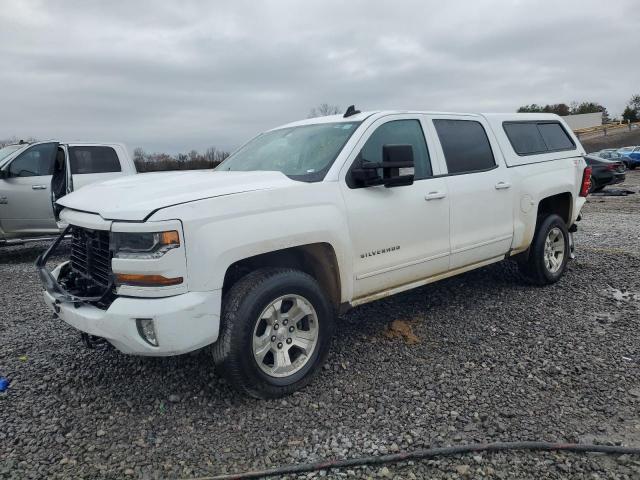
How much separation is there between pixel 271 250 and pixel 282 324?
0.52m

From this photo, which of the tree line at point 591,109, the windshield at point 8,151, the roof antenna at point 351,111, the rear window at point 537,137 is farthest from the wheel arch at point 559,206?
the tree line at point 591,109

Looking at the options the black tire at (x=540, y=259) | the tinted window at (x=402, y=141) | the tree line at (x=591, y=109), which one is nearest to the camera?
the tinted window at (x=402, y=141)

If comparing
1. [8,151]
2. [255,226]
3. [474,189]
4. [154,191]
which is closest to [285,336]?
[255,226]

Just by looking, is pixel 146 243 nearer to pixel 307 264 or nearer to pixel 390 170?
pixel 307 264

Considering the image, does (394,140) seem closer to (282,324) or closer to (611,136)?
(282,324)

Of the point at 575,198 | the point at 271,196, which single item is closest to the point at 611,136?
the point at 575,198

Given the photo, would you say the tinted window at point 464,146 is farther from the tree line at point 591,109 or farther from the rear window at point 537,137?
the tree line at point 591,109

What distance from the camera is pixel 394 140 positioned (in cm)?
407

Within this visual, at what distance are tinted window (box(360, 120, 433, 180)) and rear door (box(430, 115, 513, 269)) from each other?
193 millimetres

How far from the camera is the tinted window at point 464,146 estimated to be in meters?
4.44

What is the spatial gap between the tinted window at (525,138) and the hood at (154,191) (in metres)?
2.86

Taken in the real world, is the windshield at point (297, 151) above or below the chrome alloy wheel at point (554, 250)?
above

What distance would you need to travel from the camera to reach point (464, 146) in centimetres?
461

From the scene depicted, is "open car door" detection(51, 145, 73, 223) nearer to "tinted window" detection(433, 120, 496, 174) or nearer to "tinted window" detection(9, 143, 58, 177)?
"tinted window" detection(9, 143, 58, 177)
